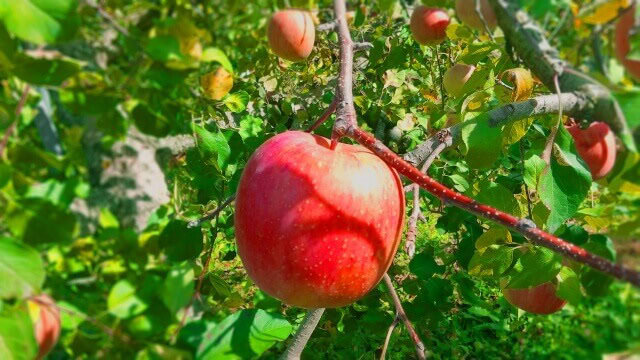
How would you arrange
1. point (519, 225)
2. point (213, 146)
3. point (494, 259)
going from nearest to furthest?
1. point (519, 225)
2. point (213, 146)
3. point (494, 259)

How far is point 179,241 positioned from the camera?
591 mm

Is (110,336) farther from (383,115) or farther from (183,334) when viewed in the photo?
(383,115)

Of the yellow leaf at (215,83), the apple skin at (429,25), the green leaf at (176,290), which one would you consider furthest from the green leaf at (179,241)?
the apple skin at (429,25)

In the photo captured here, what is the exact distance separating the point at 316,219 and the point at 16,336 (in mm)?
384

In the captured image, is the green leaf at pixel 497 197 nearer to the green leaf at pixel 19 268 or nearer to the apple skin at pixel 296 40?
the apple skin at pixel 296 40

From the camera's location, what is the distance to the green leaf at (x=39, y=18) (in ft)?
1.33

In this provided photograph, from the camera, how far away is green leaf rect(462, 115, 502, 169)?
2.60 feet

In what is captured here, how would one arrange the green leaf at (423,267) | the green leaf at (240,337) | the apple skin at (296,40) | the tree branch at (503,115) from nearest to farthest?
the green leaf at (240,337), the tree branch at (503,115), the apple skin at (296,40), the green leaf at (423,267)

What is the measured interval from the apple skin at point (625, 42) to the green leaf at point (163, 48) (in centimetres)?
36

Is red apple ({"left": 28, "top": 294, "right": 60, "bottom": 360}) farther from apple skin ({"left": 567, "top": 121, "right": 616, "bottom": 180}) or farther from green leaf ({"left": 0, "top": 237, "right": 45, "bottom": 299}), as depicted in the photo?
apple skin ({"left": 567, "top": 121, "right": 616, "bottom": 180})

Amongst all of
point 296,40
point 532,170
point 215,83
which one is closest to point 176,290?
point 215,83

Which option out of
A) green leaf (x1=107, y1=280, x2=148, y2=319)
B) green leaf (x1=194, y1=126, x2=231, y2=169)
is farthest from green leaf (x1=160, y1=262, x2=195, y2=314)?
green leaf (x1=194, y1=126, x2=231, y2=169)

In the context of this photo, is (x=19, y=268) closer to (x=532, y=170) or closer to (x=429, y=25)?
(x=532, y=170)

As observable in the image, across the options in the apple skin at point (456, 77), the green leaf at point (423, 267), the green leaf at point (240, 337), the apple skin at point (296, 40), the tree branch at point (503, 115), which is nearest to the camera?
the green leaf at point (240, 337)
